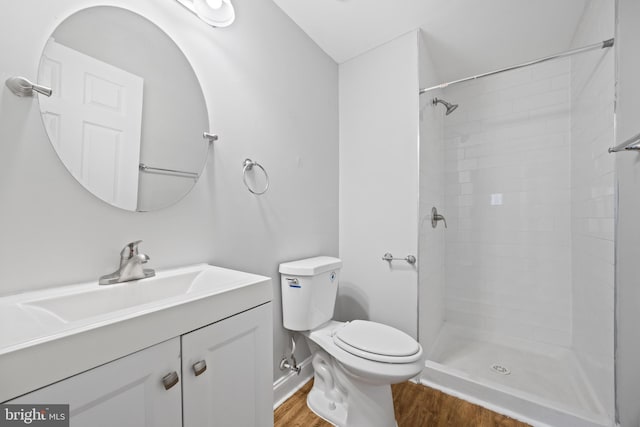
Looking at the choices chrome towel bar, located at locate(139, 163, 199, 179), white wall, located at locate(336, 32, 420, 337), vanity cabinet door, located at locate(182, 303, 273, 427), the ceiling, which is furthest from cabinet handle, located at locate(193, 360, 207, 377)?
the ceiling

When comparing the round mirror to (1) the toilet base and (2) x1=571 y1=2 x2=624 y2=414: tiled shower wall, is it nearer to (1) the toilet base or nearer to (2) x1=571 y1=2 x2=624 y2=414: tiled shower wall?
(1) the toilet base

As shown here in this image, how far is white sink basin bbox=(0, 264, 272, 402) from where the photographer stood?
0.43m

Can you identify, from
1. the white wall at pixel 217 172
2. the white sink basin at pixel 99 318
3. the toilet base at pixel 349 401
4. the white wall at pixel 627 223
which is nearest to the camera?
the white sink basin at pixel 99 318

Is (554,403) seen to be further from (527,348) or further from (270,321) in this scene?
(270,321)

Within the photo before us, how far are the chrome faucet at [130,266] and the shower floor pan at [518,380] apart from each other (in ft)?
5.57

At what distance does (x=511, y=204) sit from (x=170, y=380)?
A: 101 inches

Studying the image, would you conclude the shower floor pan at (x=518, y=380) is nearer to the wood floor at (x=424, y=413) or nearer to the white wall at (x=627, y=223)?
the wood floor at (x=424, y=413)

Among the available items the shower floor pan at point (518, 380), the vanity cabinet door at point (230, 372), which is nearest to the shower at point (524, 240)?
the shower floor pan at point (518, 380)

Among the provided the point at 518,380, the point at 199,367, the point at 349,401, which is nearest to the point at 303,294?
the point at 349,401

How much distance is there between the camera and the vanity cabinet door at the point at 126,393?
472 mm

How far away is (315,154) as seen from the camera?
180 cm

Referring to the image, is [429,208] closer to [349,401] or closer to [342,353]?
[342,353]

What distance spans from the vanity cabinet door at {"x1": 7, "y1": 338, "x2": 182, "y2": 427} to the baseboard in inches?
37.2

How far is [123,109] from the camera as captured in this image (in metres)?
0.92
